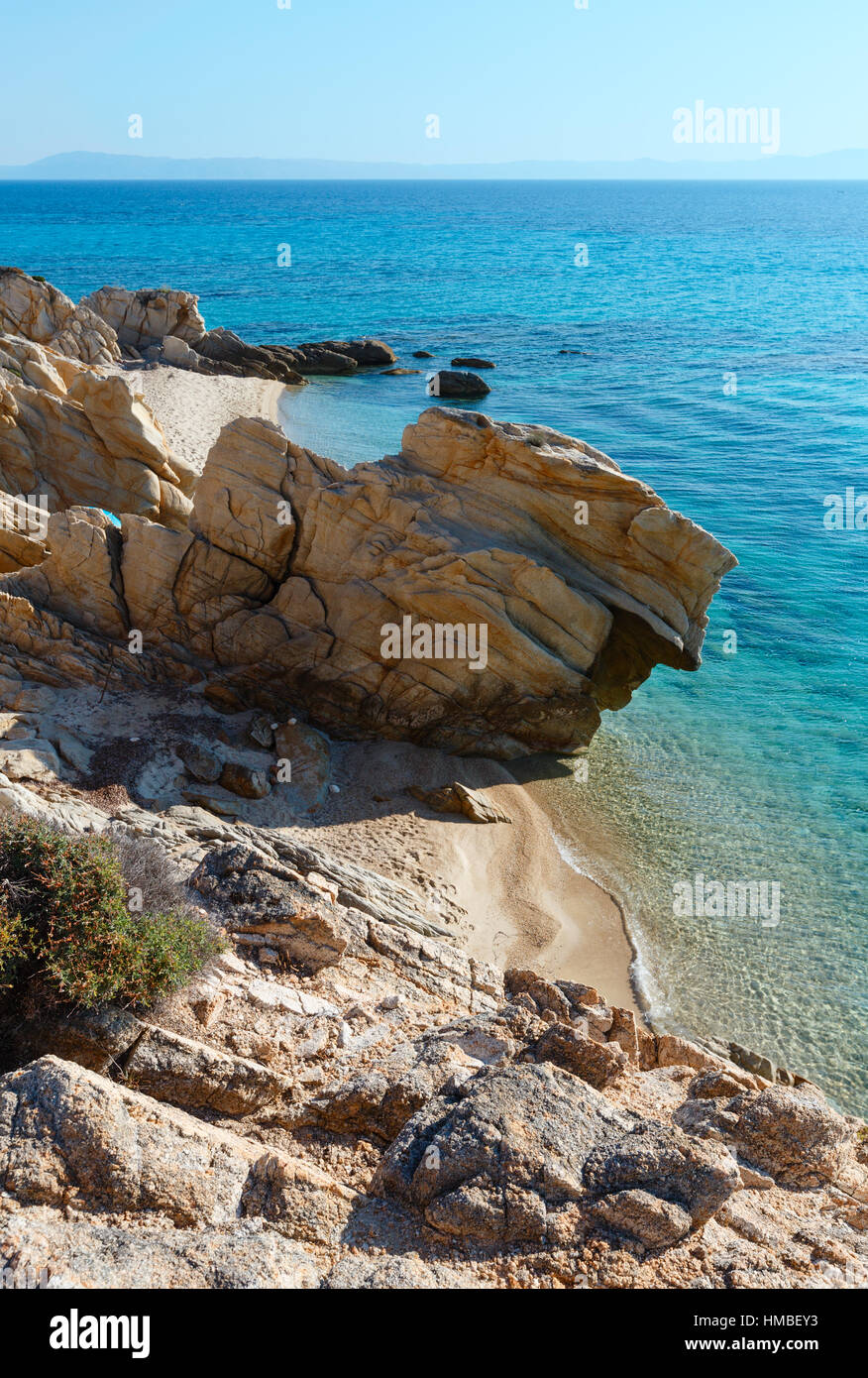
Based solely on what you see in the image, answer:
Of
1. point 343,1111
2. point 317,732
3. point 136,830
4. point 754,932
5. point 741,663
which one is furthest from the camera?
point 741,663

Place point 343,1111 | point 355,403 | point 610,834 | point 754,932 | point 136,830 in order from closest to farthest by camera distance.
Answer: point 343,1111 < point 136,830 < point 754,932 < point 610,834 < point 355,403

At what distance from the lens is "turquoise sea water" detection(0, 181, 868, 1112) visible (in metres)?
16.5

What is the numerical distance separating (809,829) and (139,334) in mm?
53191

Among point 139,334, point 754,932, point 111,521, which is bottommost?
point 754,932

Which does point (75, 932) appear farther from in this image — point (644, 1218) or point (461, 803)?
point (461, 803)

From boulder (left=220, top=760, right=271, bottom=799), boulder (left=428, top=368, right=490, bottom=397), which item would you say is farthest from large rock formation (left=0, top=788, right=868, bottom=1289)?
boulder (left=428, top=368, right=490, bottom=397)

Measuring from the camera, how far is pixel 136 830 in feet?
46.1

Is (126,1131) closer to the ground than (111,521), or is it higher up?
closer to the ground

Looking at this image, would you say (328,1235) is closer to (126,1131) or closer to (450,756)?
(126,1131)

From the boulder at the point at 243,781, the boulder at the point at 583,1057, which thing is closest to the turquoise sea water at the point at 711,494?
the boulder at the point at 583,1057

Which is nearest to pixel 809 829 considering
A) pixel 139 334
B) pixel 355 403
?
pixel 355 403
